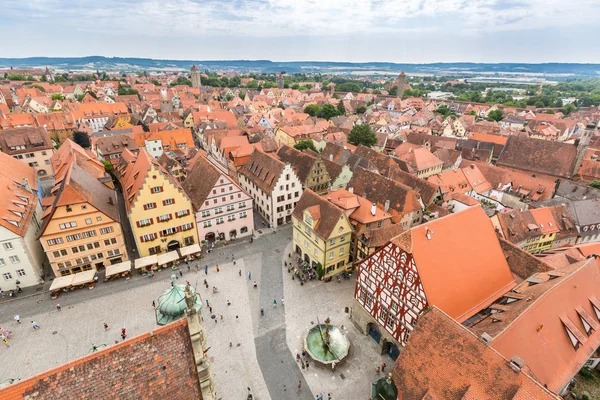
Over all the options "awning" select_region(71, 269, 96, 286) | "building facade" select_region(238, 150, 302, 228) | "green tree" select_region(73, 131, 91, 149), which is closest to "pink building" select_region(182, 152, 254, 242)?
"building facade" select_region(238, 150, 302, 228)

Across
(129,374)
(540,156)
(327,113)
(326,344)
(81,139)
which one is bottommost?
(326,344)

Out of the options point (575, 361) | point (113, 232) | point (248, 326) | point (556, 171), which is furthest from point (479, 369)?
point (556, 171)

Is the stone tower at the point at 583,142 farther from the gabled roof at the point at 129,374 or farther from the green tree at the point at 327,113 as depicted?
the gabled roof at the point at 129,374

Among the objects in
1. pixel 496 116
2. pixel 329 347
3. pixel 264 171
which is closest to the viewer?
pixel 329 347

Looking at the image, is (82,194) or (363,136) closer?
(82,194)

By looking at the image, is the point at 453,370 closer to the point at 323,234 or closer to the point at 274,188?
the point at 323,234

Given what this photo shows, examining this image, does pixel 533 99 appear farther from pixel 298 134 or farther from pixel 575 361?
pixel 575 361

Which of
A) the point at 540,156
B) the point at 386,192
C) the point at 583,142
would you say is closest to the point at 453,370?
the point at 386,192

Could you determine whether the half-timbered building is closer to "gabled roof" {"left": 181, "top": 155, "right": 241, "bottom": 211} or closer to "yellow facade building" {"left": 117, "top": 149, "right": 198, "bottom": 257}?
"gabled roof" {"left": 181, "top": 155, "right": 241, "bottom": 211}
